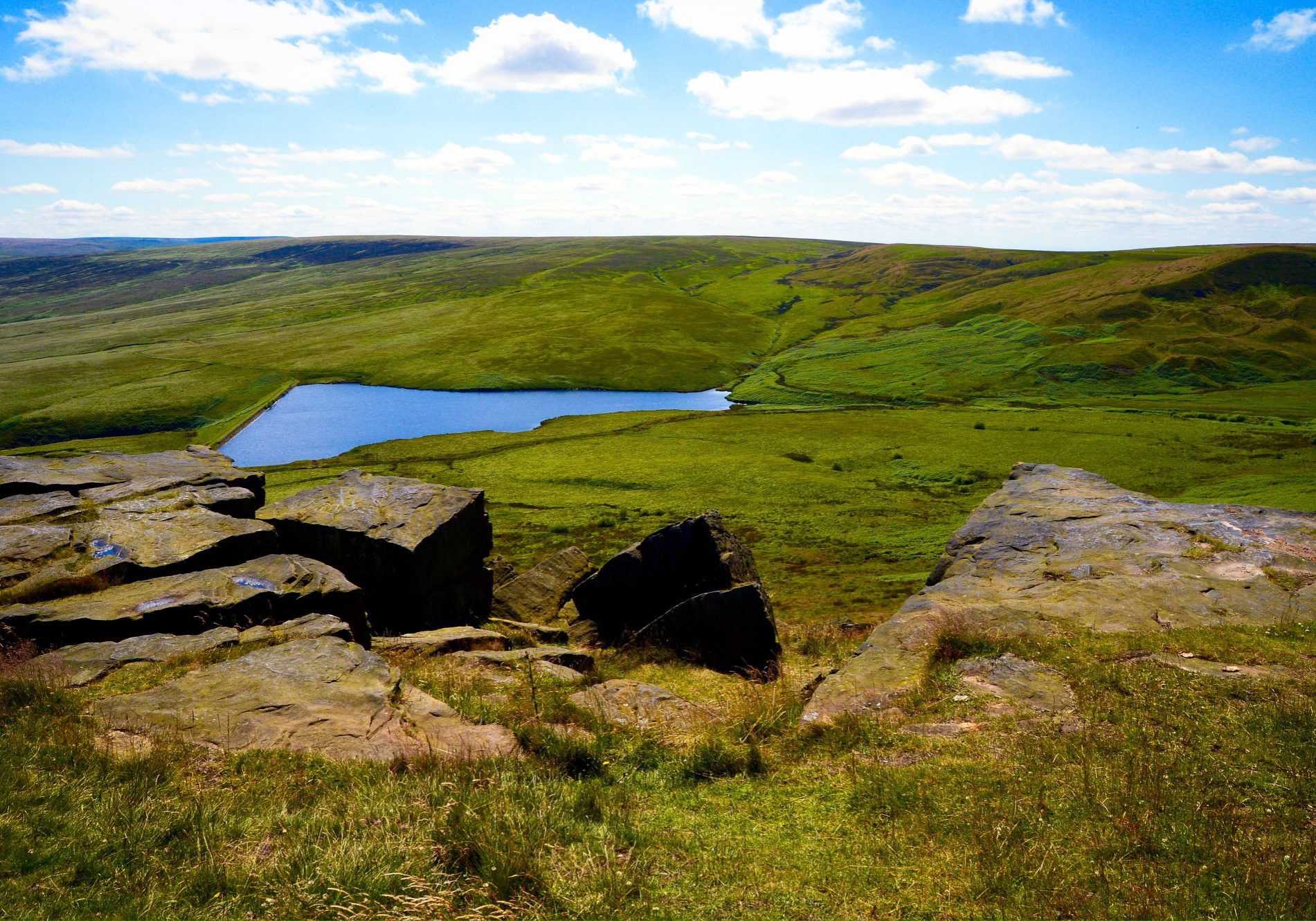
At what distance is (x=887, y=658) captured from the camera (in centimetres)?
1623

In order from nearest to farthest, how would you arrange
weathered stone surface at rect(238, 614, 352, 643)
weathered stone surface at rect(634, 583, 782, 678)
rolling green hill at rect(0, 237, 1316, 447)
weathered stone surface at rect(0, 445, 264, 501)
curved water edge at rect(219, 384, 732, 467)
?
1. weathered stone surface at rect(238, 614, 352, 643)
2. weathered stone surface at rect(634, 583, 782, 678)
3. weathered stone surface at rect(0, 445, 264, 501)
4. curved water edge at rect(219, 384, 732, 467)
5. rolling green hill at rect(0, 237, 1316, 447)

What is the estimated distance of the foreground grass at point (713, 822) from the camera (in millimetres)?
7613

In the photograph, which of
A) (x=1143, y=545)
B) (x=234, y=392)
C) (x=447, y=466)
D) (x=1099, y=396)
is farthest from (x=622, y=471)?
(x=234, y=392)

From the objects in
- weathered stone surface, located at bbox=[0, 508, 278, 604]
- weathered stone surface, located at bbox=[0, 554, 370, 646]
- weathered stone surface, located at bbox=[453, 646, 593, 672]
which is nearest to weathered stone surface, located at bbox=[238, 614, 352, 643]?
weathered stone surface, located at bbox=[0, 554, 370, 646]

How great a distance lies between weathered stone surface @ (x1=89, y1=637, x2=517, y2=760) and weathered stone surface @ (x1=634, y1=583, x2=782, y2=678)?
8791 mm

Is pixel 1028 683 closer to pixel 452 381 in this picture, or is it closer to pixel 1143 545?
pixel 1143 545

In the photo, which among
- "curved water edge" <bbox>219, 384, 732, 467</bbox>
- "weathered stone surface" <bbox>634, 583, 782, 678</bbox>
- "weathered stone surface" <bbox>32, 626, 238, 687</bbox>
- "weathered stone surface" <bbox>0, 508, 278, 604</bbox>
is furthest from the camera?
"curved water edge" <bbox>219, 384, 732, 467</bbox>

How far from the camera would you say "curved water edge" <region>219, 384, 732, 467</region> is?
103000 millimetres

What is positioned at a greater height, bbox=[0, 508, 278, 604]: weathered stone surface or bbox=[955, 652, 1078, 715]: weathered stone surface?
bbox=[0, 508, 278, 604]: weathered stone surface

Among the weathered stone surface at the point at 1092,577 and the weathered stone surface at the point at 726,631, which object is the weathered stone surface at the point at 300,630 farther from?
the weathered stone surface at the point at 1092,577

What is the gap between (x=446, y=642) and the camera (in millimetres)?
19969

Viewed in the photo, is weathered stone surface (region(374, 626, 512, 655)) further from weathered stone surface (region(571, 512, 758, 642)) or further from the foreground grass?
the foreground grass

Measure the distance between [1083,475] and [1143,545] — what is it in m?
11.5

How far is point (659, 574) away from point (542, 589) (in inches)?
298
